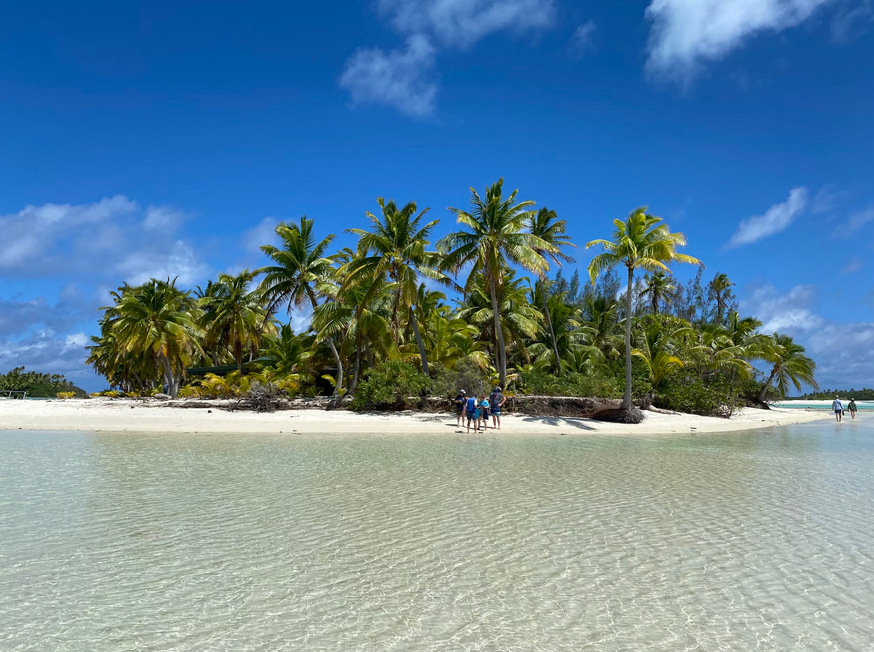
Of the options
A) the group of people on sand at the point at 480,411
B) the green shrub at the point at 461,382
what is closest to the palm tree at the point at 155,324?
the green shrub at the point at 461,382

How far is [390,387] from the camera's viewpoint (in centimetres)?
2427

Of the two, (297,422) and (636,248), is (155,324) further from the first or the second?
(636,248)

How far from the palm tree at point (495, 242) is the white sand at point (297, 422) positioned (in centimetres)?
465

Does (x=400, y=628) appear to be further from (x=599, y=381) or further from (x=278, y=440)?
(x=599, y=381)

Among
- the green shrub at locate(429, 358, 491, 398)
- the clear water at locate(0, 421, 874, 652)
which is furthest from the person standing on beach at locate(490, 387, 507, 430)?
the clear water at locate(0, 421, 874, 652)

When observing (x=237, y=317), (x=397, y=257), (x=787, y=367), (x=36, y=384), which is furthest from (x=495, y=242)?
(x=36, y=384)

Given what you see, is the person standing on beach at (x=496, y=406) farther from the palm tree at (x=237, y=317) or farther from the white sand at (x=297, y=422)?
the palm tree at (x=237, y=317)

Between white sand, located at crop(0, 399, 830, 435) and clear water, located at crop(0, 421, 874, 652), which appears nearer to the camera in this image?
clear water, located at crop(0, 421, 874, 652)

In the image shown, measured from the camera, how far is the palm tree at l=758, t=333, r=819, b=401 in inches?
1543

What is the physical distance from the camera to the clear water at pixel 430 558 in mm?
4059

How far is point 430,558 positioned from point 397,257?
20.6 meters

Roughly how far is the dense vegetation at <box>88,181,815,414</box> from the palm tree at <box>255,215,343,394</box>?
7 centimetres

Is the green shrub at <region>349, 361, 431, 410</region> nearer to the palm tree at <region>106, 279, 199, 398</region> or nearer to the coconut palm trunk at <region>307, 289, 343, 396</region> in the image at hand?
the coconut palm trunk at <region>307, 289, 343, 396</region>

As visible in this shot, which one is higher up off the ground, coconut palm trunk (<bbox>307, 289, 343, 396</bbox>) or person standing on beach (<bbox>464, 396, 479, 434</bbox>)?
coconut palm trunk (<bbox>307, 289, 343, 396</bbox>)
